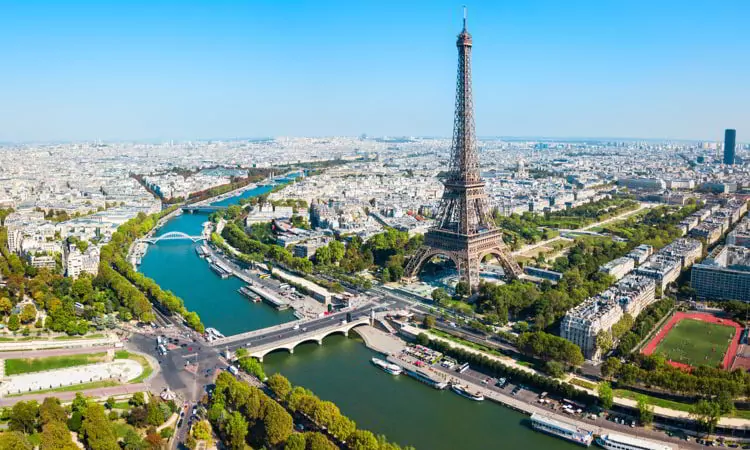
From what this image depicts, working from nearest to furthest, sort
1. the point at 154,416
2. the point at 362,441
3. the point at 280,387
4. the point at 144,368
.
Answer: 1. the point at 362,441
2. the point at 154,416
3. the point at 280,387
4. the point at 144,368

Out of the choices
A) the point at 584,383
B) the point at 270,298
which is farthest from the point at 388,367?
the point at 270,298

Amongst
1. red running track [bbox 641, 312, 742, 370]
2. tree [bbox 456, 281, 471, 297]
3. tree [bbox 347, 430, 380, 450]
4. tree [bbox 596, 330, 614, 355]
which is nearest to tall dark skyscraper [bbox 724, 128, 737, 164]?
red running track [bbox 641, 312, 742, 370]

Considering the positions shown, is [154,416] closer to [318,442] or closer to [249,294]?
[318,442]

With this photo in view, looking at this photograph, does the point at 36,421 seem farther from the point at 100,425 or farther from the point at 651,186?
the point at 651,186

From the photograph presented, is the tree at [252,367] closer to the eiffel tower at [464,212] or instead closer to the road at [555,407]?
the road at [555,407]

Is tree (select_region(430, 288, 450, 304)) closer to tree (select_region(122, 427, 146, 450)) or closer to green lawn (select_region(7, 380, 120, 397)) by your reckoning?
green lawn (select_region(7, 380, 120, 397))

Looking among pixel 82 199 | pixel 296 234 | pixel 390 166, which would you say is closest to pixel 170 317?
pixel 296 234
